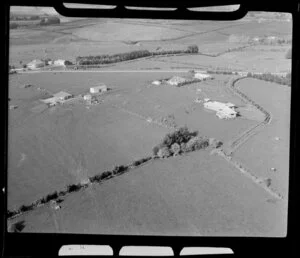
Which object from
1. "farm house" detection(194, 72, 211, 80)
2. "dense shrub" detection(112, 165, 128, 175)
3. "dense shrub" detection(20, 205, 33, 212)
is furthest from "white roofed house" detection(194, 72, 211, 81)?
"dense shrub" detection(20, 205, 33, 212)

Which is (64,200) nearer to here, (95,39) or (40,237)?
(40,237)

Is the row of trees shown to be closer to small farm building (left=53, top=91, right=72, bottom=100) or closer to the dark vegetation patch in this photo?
the dark vegetation patch

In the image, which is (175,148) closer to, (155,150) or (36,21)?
(155,150)

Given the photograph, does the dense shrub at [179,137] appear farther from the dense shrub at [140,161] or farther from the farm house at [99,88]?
the farm house at [99,88]

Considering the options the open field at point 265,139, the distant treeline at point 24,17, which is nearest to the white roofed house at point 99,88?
the distant treeline at point 24,17

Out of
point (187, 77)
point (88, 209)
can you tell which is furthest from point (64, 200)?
point (187, 77)

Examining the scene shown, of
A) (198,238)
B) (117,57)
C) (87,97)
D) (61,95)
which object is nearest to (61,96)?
(61,95)
